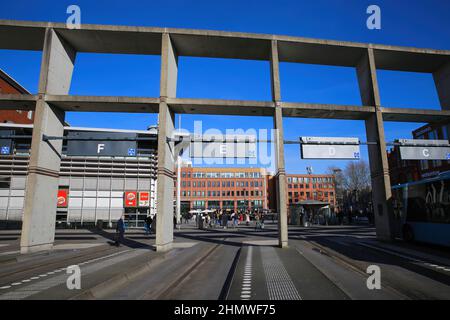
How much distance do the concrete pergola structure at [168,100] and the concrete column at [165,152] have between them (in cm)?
5

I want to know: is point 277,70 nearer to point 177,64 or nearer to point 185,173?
point 177,64

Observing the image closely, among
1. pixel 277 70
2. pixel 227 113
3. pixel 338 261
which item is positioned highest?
pixel 277 70

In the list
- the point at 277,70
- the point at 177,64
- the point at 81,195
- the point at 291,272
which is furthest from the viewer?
the point at 81,195

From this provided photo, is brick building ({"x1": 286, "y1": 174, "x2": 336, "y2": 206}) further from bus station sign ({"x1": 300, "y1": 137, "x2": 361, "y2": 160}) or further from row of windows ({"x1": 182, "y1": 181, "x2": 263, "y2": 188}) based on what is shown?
bus station sign ({"x1": 300, "y1": 137, "x2": 361, "y2": 160})

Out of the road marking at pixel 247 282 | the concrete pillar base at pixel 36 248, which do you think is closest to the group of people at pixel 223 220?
the concrete pillar base at pixel 36 248

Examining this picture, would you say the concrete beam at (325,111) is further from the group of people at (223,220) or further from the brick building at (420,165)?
the brick building at (420,165)

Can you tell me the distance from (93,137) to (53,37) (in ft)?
18.1

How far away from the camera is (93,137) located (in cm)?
1398

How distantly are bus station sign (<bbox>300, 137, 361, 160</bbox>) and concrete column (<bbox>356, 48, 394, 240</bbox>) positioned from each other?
1530 millimetres

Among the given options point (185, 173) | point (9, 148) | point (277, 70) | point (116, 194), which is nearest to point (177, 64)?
point (277, 70)

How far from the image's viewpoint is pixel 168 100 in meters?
14.0

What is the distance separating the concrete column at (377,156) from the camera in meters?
15.1

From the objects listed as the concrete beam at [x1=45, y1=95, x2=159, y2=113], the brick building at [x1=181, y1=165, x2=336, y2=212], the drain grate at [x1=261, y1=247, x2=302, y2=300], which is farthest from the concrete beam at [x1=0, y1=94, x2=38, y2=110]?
the brick building at [x1=181, y1=165, x2=336, y2=212]

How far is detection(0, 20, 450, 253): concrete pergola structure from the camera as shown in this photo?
13281 mm
